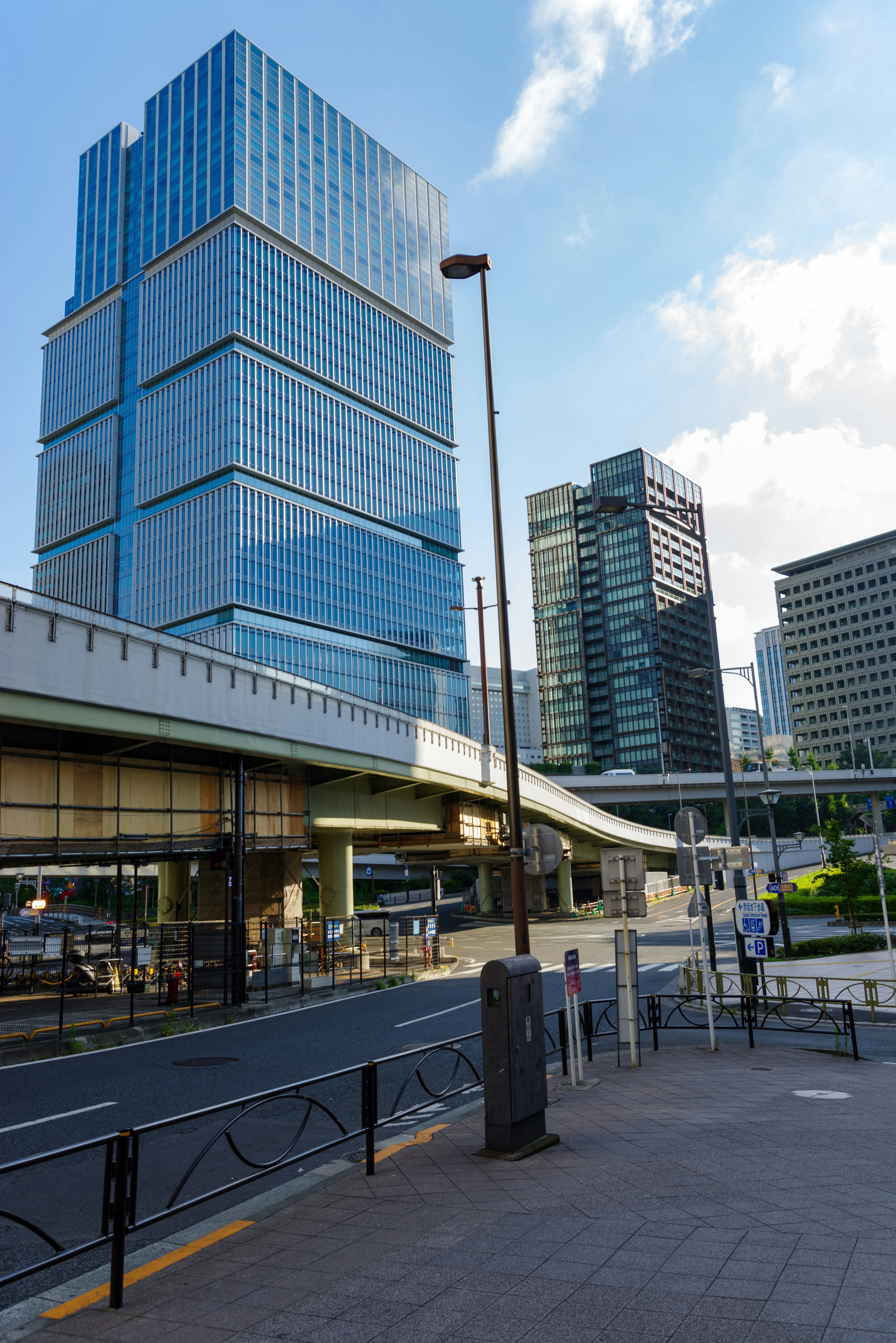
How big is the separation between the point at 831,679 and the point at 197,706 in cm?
18236

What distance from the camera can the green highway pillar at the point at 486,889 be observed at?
7694 cm

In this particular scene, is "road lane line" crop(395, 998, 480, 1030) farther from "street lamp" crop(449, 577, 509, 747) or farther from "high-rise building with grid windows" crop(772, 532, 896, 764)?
"high-rise building with grid windows" crop(772, 532, 896, 764)

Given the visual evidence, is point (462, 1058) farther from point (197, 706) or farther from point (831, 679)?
point (831, 679)

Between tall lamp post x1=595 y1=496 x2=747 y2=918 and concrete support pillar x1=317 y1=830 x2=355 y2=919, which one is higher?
tall lamp post x1=595 y1=496 x2=747 y2=918

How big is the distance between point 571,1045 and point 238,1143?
4860 mm

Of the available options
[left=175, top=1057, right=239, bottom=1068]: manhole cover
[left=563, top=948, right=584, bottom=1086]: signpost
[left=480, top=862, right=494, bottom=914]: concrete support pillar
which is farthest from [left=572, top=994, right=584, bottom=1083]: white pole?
[left=480, top=862, right=494, bottom=914]: concrete support pillar

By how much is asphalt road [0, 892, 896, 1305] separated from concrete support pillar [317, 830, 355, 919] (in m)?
13.3

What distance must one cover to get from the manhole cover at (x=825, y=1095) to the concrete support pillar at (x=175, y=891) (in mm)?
32534

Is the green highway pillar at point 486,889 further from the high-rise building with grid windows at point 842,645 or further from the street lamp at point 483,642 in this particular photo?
the high-rise building with grid windows at point 842,645

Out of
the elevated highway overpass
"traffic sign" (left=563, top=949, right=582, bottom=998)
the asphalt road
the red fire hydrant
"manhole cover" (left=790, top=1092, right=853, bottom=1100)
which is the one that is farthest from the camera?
the red fire hydrant

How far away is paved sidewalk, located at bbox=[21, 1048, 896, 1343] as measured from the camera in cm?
489

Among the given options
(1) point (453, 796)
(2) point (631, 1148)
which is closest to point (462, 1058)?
(2) point (631, 1148)

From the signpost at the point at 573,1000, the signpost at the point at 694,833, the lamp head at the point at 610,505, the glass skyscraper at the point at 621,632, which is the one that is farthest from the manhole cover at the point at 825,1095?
the glass skyscraper at the point at 621,632

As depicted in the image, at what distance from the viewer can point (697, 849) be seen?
15.4 m
